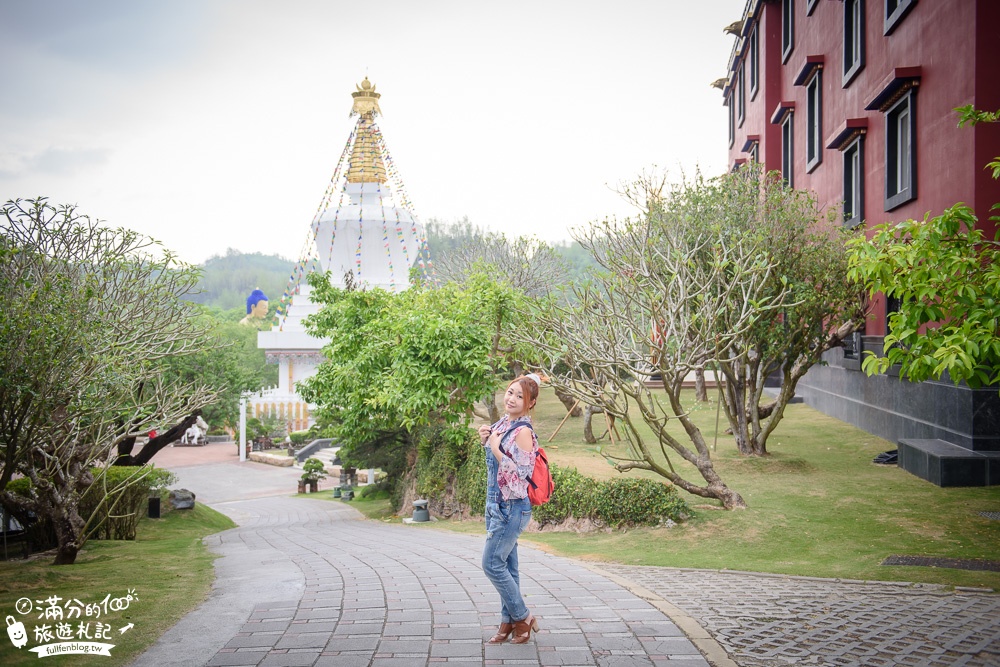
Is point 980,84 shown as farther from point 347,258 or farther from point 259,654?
point 347,258

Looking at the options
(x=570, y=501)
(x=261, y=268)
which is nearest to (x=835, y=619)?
(x=570, y=501)

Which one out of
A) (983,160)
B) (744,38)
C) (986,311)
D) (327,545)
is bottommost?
(327,545)

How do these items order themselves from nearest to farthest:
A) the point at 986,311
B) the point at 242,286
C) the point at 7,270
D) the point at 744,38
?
the point at 986,311, the point at 7,270, the point at 744,38, the point at 242,286

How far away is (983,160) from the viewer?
11000 millimetres

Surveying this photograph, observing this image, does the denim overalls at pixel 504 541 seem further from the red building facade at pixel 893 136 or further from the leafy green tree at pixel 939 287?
the red building facade at pixel 893 136

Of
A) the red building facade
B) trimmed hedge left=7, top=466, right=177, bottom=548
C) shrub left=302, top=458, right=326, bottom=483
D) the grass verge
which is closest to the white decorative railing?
shrub left=302, top=458, right=326, bottom=483

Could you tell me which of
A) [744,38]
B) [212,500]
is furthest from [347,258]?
[744,38]

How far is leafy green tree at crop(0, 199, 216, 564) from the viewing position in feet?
23.7

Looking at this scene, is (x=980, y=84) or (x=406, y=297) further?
(x=406, y=297)

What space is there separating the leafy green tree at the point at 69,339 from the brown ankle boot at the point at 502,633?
4.89 metres

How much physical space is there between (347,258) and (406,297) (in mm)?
21864

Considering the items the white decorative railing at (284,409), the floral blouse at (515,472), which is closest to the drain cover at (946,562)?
the floral blouse at (515,472)

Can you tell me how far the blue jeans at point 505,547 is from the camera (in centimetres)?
481

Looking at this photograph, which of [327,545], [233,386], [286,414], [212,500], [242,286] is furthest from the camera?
[242,286]
